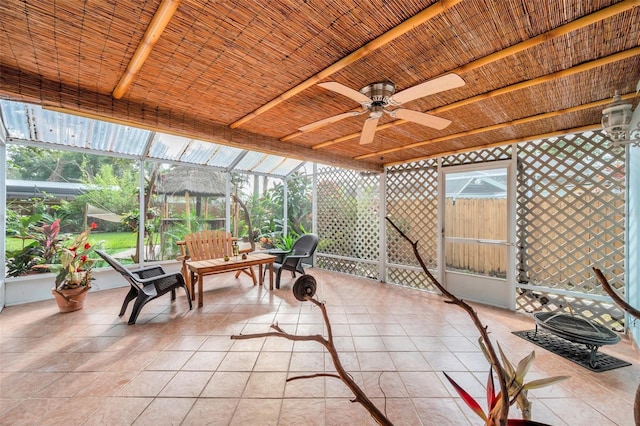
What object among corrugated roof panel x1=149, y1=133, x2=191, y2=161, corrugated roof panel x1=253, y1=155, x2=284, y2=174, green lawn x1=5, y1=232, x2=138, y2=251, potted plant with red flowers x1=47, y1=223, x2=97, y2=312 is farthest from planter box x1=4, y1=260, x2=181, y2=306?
corrugated roof panel x1=253, y1=155, x2=284, y2=174

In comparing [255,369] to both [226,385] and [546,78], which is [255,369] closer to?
[226,385]

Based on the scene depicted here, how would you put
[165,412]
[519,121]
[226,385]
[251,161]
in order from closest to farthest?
[165,412], [226,385], [519,121], [251,161]

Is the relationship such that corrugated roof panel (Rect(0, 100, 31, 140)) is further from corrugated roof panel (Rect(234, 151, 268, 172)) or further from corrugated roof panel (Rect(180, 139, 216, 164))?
corrugated roof panel (Rect(234, 151, 268, 172))

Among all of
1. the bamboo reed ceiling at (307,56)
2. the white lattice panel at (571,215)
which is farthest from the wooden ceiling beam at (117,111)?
the white lattice panel at (571,215)

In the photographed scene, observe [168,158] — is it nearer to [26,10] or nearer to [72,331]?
[72,331]

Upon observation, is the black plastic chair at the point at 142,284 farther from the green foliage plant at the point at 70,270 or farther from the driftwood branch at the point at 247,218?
the driftwood branch at the point at 247,218

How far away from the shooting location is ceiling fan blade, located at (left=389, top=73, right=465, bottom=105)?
164 cm

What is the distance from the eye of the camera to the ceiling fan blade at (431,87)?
1.64 m

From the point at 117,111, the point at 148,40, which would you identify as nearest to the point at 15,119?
the point at 117,111

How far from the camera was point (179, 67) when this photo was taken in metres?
2.02

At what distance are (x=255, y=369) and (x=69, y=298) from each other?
2872 millimetres

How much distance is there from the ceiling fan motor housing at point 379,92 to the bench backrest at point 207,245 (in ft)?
11.6

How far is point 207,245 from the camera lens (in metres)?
4.47

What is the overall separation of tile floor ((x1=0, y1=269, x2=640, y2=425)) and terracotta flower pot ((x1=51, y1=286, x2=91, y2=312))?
111mm
